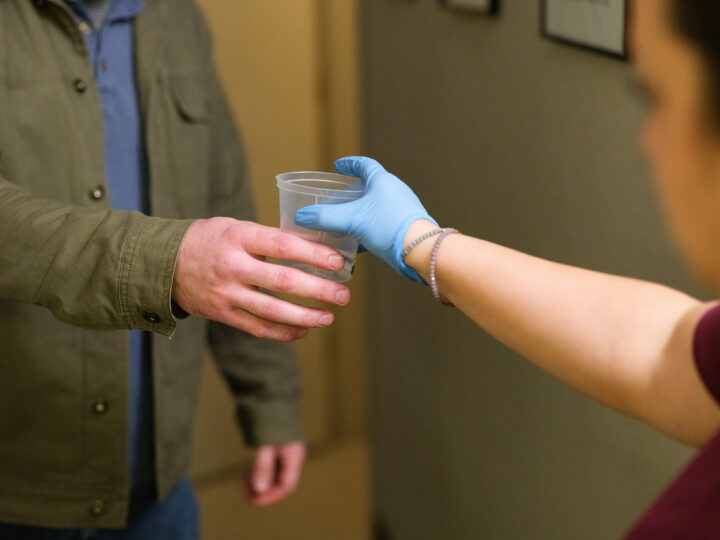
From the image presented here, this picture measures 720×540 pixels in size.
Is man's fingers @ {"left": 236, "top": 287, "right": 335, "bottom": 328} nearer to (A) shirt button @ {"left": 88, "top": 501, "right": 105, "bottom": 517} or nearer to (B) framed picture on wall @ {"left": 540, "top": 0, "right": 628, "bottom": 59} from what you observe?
(A) shirt button @ {"left": 88, "top": 501, "right": 105, "bottom": 517}

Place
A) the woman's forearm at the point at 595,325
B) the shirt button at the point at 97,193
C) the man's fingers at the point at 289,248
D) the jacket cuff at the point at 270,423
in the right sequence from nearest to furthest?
the woman's forearm at the point at 595,325 < the man's fingers at the point at 289,248 < the shirt button at the point at 97,193 < the jacket cuff at the point at 270,423

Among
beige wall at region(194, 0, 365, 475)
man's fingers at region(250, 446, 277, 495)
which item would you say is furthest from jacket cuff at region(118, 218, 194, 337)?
beige wall at region(194, 0, 365, 475)

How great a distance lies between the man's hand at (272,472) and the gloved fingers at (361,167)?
671 millimetres

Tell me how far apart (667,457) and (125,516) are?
34.5 inches

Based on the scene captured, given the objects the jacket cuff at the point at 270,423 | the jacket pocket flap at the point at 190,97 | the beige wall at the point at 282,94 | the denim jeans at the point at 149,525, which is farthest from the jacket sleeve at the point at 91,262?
the beige wall at the point at 282,94

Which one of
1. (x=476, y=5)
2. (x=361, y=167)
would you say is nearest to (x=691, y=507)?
(x=361, y=167)

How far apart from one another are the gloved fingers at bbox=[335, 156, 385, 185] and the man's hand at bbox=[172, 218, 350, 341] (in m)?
0.14

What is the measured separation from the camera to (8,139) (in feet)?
4.02

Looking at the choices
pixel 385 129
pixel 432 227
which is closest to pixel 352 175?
pixel 432 227

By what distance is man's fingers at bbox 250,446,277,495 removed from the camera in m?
1.62

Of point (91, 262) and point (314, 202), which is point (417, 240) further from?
point (91, 262)

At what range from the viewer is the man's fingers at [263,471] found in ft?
5.32

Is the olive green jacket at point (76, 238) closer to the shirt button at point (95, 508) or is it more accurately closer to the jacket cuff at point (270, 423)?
the shirt button at point (95, 508)

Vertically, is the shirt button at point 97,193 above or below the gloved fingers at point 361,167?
below
